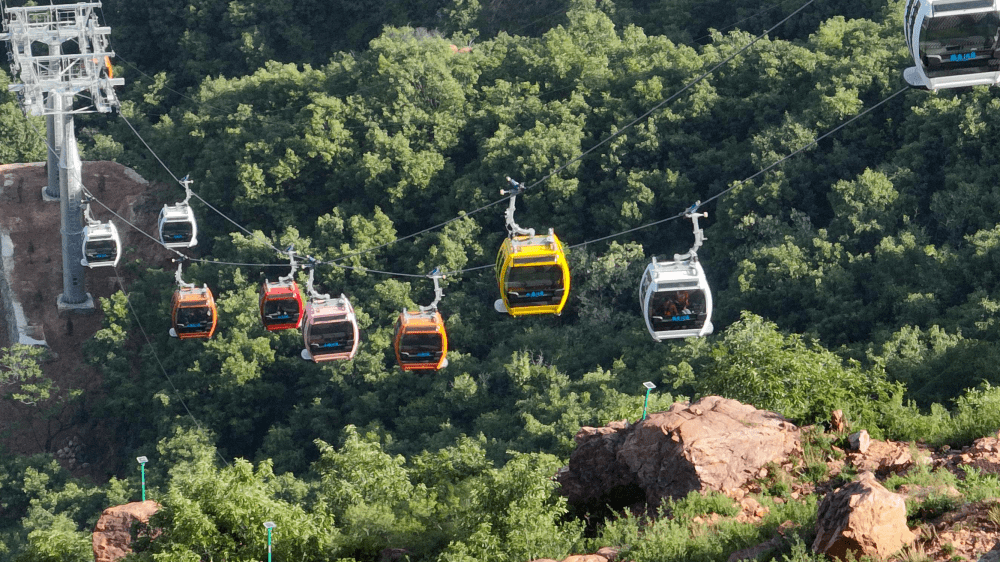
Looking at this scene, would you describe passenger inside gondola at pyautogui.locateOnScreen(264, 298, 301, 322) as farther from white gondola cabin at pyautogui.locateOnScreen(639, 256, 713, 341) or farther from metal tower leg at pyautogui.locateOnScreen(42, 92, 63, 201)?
metal tower leg at pyautogui.locateOnScreen(42, 92, 63, 201)

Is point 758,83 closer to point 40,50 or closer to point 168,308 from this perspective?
point 168,308

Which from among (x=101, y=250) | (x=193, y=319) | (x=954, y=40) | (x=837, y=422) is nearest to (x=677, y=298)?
(x=837, y=422)

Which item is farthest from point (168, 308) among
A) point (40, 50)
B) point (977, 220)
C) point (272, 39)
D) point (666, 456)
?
point (666, 456)

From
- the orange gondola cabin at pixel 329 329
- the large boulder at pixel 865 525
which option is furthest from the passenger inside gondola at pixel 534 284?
the large boulder at pixel 865 525

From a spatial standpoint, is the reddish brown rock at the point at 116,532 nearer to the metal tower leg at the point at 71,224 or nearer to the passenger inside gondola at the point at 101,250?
the passenger inside gondola at the point at 101,250

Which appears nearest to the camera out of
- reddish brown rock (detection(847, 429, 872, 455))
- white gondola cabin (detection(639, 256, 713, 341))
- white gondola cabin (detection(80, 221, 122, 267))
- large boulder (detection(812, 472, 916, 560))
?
large boulder (detection(812, 472, 916, 560))

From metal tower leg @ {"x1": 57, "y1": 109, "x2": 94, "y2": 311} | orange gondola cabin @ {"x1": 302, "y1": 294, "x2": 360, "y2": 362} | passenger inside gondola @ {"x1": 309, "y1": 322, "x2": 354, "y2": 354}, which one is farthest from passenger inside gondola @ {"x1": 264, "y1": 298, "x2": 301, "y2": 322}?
metal tower leg @ {"x1": 57, "y1": 109, "x2": 94, "y2": 311}

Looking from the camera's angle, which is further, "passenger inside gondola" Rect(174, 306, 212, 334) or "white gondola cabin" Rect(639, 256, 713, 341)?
"passenger inside gondola" Rect(174, 306, 212, 334)

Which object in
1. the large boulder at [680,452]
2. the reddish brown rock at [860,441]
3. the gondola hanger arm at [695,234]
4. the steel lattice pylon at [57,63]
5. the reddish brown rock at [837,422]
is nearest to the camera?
the large boulder at [680,452]
